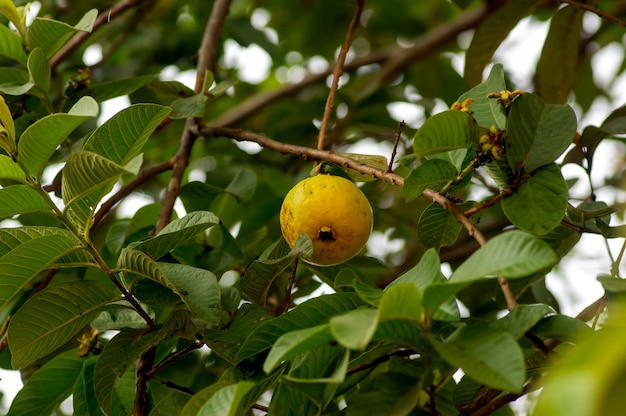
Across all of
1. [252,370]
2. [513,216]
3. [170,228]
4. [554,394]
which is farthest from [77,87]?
[554,394]

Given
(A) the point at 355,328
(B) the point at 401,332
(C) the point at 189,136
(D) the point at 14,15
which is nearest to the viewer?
(A) the point at 355,328

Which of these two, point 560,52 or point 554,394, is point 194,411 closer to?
point 554,394

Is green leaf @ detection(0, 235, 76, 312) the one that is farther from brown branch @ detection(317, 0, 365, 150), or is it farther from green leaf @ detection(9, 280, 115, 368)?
brown branch @ detection(317, 0, 365, 150)

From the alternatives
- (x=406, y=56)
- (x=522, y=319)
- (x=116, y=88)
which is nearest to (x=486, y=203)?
(x=522, y=319)

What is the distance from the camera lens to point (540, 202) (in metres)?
1.07

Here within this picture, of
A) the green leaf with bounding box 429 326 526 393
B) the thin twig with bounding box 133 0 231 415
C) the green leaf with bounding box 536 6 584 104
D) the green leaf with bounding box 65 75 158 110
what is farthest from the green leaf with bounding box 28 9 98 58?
the green leaf with bounding box 536 6 584 104

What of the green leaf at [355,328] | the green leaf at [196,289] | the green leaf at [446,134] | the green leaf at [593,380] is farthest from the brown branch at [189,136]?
the green leaf at [593,380]

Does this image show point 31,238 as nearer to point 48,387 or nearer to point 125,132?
point 125,132

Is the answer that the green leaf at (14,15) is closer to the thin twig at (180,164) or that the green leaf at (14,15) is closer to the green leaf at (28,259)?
the thin twig at (180,164)

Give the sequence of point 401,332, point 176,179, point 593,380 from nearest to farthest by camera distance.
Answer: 1. point 593,380
2. point 401,332
3. point 176,179

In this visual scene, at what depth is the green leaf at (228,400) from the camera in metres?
0.79

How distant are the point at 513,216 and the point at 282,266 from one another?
347 mm

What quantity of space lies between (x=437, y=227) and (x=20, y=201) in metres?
0.61

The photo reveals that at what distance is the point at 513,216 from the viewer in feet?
3.58
